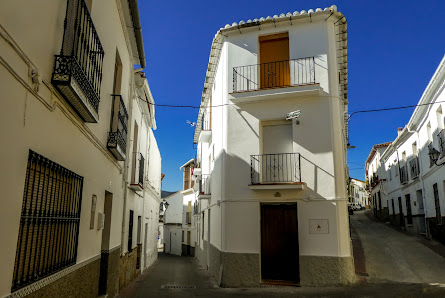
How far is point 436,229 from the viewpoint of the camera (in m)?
13.5

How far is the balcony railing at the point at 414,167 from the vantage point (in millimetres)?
15992

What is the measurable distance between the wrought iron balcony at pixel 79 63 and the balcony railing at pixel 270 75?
6024 millimetres

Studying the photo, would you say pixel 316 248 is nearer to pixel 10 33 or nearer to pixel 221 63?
pixel 221 63

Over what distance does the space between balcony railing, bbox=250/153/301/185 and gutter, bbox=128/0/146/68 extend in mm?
4241

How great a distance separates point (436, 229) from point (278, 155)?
8116 mm

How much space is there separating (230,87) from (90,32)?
6.23 meters

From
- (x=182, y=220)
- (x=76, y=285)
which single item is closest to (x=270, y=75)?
(x=76, y=285)

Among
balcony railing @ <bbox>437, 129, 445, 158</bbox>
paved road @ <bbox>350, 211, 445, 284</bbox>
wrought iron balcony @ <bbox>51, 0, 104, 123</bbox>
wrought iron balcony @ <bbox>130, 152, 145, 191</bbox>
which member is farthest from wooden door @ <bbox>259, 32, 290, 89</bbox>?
wrought iron balcony @ <bbox>51, 0, 104, 123</bbox>

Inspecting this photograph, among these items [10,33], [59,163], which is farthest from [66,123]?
[10,33]

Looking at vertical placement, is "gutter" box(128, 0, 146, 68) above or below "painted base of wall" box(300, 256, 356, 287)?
above

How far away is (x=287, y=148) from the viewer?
1033 cm

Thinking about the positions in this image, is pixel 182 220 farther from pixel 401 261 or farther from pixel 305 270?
pixel 305 270

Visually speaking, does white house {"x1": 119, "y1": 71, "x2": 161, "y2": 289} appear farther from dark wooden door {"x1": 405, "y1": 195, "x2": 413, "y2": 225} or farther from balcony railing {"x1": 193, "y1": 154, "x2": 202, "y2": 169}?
dark wooden door {"x1": 405, "y1": 195, "x2": 413, "y2": 225}

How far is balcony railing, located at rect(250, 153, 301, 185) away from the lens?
9.97 m
